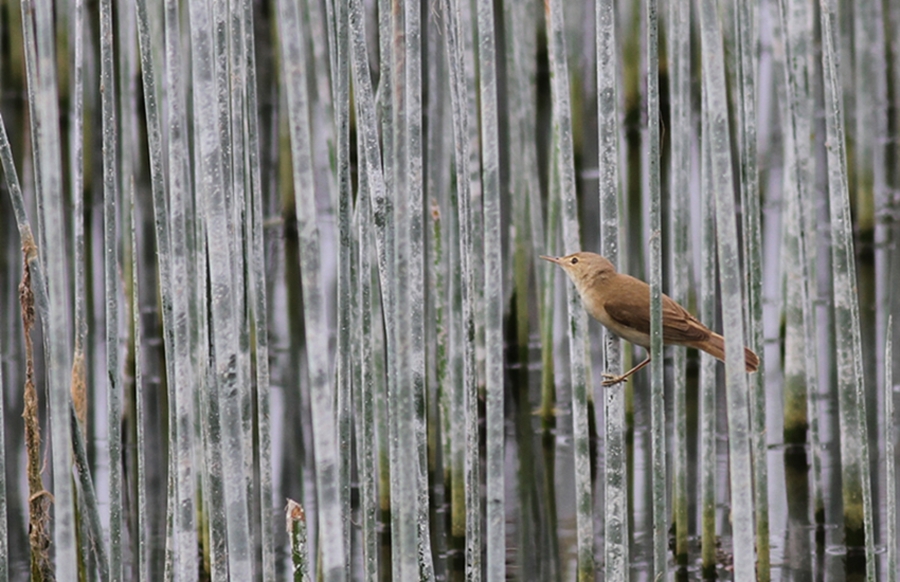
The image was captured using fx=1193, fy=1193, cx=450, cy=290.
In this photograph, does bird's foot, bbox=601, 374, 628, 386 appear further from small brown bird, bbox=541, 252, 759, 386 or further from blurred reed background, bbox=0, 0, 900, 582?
small brown bird, bbox=541, 252, 759, 386

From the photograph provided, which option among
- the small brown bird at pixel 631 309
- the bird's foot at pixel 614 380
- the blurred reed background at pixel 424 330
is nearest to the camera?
the blurred reed background at pixel 424 330

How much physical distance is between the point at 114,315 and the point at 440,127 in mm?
2098

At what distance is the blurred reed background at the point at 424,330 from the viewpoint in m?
1.94

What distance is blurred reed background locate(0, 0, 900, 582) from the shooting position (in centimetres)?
194

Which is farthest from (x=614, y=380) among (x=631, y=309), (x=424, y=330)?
(x=424, y=330)

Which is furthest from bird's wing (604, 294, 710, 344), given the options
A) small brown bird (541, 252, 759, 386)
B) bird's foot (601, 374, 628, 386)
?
bird's foot (601, 374, 628, 386)

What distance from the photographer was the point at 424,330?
3215 mm

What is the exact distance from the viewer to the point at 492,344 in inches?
94.7

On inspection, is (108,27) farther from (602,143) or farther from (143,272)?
(143,272)

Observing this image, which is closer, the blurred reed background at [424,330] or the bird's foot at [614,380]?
the blurred reed background at [424,330]

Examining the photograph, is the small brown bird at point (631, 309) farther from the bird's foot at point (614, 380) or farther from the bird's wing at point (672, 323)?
the bird's foot at point (614, 380)

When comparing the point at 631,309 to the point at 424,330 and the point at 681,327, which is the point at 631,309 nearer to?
→ the point at 681,327

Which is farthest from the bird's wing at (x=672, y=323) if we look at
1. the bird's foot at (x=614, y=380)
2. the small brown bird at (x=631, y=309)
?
the bird's foot at (x=614, y=380)

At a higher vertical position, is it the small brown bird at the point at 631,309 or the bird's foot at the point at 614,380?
the small brown bird at the point at 631,309
